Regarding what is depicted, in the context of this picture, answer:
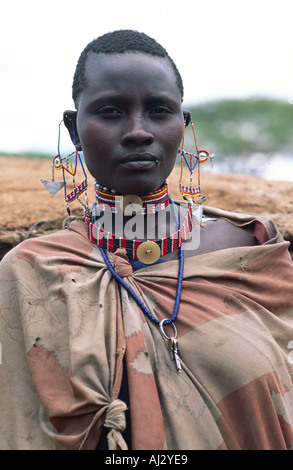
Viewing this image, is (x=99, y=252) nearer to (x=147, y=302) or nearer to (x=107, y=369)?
(x=147, y=302)

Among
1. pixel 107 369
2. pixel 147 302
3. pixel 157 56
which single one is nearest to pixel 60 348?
pixel 107 369

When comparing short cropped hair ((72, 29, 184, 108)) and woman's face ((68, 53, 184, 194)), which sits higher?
short cropped hair ((72, 29, 184, 108))

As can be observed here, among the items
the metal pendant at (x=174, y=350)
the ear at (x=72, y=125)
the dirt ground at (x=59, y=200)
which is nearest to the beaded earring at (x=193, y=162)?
the ear at (x=72, y=125)

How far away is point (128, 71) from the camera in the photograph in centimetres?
198

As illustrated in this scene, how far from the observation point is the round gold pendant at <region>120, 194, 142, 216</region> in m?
2.09

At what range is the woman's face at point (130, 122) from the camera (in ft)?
6.45

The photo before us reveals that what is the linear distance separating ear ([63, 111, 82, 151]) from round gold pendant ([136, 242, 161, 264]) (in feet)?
1.74

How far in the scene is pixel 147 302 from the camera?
6.41ft

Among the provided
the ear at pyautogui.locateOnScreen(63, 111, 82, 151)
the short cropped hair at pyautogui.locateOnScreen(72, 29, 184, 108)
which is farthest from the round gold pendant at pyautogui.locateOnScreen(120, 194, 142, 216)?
the short cropped hair at pyautogui.locateOnScreen(72, 29, 184, 108)

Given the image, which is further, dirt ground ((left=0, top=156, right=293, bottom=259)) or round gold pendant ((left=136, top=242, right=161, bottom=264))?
dirt ground ((left=0, top=156, right=293, bottom=259))

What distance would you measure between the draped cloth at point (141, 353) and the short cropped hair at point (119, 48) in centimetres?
68

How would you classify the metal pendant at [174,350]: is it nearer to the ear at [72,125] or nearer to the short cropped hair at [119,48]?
the ear at [72,125]

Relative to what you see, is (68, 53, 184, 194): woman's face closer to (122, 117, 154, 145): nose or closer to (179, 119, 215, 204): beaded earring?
(122, 117, 154, 145): nose

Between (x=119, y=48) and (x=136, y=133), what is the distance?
38 centimetres
